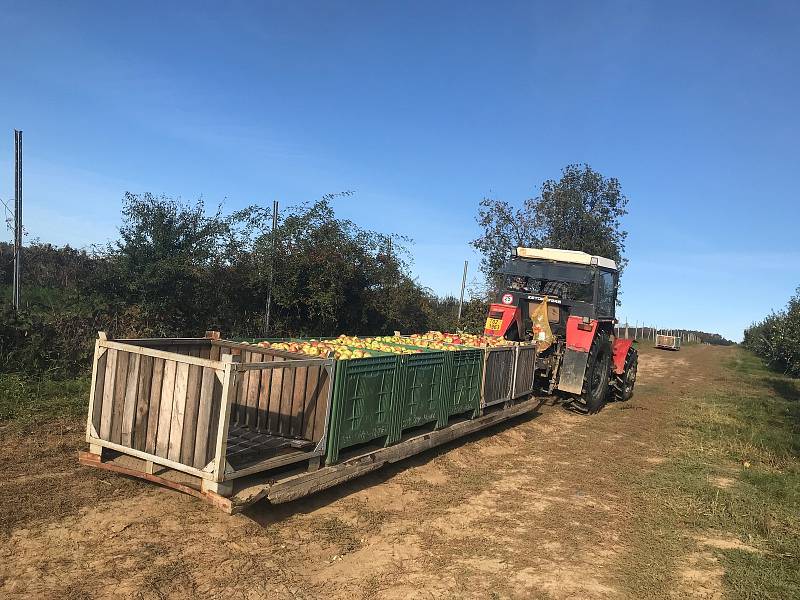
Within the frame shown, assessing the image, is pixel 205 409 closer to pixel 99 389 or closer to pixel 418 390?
pixel 99 389

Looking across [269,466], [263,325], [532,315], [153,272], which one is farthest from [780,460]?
[153,272]

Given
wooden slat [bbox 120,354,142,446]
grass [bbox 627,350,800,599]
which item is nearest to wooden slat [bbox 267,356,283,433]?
wooden slat [bbox 120,354,142,446]

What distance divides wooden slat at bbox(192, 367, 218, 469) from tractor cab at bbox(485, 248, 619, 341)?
22.3ft

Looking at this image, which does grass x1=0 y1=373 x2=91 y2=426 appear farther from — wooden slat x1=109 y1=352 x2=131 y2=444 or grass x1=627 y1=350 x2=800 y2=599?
grass x1=627 y1=350 x2=800 y2=599

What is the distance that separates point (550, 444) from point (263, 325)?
5.14m

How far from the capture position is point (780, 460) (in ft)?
25.5

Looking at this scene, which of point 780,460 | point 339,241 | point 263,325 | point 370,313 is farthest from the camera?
point 370,313

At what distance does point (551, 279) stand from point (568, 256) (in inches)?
23.0

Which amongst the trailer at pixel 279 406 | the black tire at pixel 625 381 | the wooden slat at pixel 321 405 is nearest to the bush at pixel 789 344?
the black tire at pixel 625 381

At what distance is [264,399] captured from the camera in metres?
A: 5.40

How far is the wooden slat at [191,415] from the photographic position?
4.04 meters

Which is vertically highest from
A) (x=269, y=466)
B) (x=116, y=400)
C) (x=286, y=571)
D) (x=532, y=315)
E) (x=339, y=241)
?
(x=339, y=241)

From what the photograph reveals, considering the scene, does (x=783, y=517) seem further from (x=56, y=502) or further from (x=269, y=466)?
(x=56, y=502)

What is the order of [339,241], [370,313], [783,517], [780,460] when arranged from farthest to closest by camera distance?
[370,313] < [339,241] < [780,460] < [783,517]
